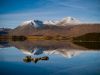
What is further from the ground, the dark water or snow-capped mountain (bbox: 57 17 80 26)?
snow-capped mountain (bbox: 57 17 80 26)

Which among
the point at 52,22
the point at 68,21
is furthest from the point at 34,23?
the point at 68,21

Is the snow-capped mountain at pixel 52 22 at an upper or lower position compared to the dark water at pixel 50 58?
upper

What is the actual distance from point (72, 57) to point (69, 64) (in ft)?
0.52

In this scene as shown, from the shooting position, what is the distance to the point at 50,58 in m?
4.27

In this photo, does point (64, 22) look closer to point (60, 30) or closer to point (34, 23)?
point (60, 30)

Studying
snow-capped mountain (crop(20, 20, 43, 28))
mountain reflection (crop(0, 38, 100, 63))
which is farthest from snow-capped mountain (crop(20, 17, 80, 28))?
mountain reflection (crop(0, 38, 100, 63))

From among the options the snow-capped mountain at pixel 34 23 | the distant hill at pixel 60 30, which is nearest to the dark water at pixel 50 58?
the distant hill at pixel 60 30

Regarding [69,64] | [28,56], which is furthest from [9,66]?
[69,64]

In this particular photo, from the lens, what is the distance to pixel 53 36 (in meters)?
4.48

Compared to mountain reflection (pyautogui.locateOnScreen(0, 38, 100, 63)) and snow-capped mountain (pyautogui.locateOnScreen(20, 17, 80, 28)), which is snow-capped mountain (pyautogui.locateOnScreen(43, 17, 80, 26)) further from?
mountain reflection (pyautogui.locateOnScreen(0, 38, 100, 63))

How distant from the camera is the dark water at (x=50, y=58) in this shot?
4.08 meters

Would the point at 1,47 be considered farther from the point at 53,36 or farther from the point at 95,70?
the point at 95,70

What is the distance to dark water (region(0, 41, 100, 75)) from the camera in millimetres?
4079

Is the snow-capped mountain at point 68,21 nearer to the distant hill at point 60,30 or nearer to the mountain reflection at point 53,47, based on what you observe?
the distant hill at point 60,30
